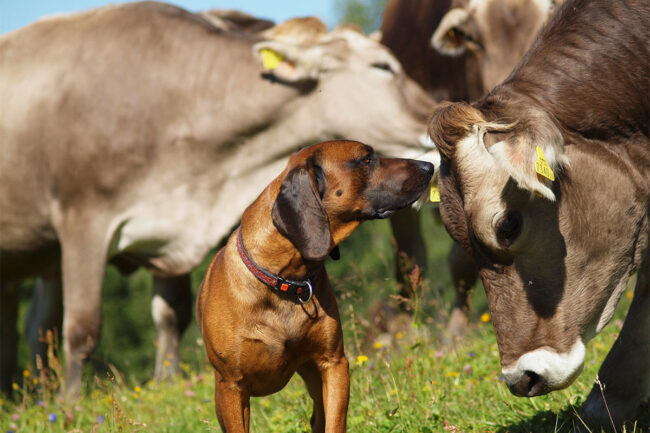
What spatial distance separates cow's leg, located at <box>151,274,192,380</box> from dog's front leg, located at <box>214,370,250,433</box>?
3.74 metres

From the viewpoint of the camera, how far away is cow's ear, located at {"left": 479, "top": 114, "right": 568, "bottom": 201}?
309 cm

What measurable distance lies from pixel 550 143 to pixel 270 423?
2066 mm

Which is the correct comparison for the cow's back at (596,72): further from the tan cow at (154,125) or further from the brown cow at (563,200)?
the tan cow at (154,125)

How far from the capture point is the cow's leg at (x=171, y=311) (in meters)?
7.45

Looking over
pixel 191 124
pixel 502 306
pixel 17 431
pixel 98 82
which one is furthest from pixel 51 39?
pixel 502 306

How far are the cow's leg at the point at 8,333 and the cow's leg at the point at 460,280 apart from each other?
4.03 meters

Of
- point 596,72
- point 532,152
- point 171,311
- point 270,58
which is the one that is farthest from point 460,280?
point 532,152

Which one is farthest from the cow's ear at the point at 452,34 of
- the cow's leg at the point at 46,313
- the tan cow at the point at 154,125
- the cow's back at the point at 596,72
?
the cow's leg at the point at 46,313

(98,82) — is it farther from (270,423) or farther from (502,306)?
(502,306)

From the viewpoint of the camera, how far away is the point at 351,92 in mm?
6906

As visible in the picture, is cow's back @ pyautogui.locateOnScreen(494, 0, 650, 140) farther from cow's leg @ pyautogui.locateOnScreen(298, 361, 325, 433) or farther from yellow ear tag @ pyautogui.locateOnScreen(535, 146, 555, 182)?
cow's leg @ pyautogui.locateOnScreen(298, 361, 325, 433)

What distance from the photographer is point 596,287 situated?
354 cm

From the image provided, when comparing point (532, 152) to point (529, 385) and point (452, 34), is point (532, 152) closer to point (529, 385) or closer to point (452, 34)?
point (529, 385)

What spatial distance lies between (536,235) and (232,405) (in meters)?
1.40
